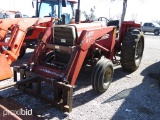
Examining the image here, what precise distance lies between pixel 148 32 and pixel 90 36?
26.3 metres

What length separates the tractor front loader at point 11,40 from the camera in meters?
4.60

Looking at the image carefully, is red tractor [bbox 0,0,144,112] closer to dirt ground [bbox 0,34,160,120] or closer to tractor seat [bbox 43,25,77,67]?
tractor seat [bbox 43,25,77,67]

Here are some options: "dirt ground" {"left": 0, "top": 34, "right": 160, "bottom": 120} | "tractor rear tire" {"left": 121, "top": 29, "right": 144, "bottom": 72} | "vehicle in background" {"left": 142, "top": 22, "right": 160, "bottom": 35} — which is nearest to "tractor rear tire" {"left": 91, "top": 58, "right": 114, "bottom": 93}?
"dirt ground" {"left": 0, "top": 34, "right": 160, "bottom": 120}

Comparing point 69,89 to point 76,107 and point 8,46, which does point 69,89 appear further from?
point 8,46

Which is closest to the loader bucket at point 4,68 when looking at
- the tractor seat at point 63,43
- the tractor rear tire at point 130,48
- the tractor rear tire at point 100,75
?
the tractor seat at point 63,43

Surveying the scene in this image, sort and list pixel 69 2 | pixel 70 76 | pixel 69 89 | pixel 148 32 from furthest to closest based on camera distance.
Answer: pixel 148 32, pixel 69 2, pixel 70 76, pixel 69 89

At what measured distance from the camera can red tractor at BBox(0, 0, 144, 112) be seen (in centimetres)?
389

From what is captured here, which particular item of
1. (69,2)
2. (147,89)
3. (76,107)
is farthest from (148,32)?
(76,107)

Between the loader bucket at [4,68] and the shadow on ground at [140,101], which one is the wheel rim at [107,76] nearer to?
the shadow on ground at [140,101]

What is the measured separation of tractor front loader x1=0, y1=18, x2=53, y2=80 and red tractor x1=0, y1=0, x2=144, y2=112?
0.33 m

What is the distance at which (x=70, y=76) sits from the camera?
3.93 meters

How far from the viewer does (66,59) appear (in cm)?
470

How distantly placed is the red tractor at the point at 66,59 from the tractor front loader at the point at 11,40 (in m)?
0.33

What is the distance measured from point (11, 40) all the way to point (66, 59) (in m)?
1.48
